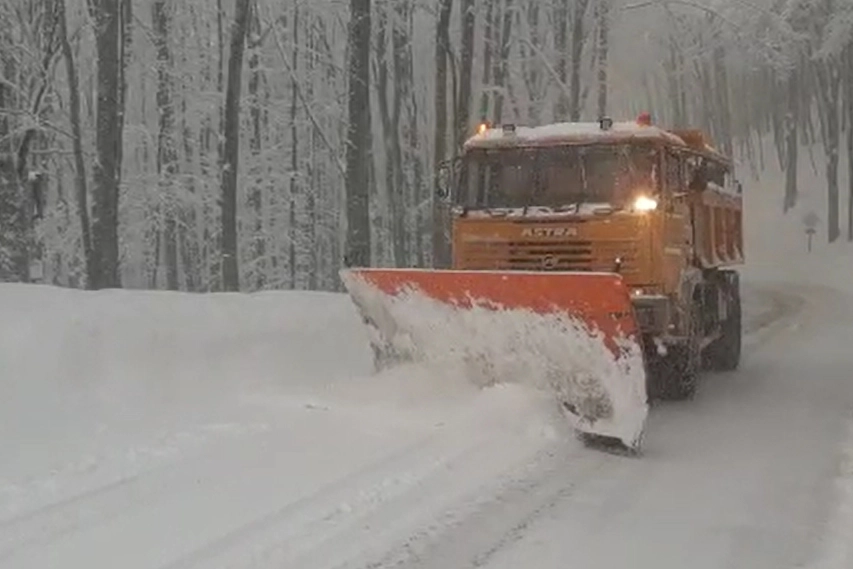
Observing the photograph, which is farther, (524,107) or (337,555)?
(524,107)

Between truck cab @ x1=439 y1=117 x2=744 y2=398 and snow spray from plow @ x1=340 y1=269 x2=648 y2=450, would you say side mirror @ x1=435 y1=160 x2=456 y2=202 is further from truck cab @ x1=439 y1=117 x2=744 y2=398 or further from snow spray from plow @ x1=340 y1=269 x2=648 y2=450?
snow spray from plow @ x1=340 y1=269 x2=648 y2=450

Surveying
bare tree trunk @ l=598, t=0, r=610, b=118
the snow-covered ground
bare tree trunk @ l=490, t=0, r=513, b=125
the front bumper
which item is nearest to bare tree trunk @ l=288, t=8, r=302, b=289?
bare tree trunk @ l=490, t=0, r=513, b=125

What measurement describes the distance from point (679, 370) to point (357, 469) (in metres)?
4.64

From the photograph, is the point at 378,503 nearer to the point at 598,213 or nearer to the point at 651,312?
the point at 651,312

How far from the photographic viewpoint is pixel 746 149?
66125 millimetres

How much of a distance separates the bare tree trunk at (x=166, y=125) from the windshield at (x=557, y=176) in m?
15.9

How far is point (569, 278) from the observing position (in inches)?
341

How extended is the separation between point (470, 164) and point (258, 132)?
2417 cm

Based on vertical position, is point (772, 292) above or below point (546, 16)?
below

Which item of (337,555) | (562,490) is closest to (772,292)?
(562,490)

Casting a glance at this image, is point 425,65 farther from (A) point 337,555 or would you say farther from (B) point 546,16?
(A) point 337,555

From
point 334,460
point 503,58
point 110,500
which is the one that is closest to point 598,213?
point 334,460

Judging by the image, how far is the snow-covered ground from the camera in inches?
223

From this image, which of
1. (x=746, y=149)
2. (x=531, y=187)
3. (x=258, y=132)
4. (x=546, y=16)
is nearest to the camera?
(x=531, y=187)
